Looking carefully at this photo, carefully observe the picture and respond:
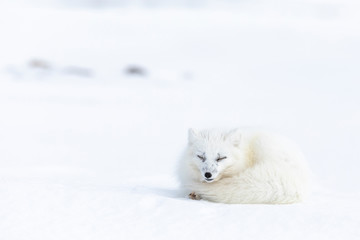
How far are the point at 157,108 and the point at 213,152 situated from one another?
11.9 m

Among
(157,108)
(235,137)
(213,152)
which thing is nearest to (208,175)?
(213,152)

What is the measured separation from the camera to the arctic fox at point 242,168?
391cm

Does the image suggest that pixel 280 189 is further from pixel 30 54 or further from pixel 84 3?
pixel 84 3

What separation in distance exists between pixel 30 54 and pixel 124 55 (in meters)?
5.05

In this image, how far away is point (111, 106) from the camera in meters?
16.0

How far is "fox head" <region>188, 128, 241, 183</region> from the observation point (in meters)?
4.04

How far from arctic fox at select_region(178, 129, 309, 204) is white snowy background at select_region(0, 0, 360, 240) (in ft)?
0.46

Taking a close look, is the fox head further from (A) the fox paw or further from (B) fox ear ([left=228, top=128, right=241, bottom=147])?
(A) the fox paw

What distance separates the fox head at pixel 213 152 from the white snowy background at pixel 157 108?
0.28 meters

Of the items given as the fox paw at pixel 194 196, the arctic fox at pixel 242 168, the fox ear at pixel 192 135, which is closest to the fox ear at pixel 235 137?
the arctic fox at pixel 242 168

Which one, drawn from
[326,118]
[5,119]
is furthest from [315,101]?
[5,119]

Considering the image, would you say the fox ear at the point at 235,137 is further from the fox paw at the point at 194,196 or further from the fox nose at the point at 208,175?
the fox paw at the point at 194,196

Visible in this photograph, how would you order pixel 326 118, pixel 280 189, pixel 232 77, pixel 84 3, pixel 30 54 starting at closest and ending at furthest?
1. pixel 280 189
2. pixel 326 118
3. pixel 232 77
4. pixel 30 54
5. pixel 84 3

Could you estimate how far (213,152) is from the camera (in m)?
4.13
